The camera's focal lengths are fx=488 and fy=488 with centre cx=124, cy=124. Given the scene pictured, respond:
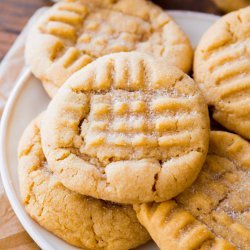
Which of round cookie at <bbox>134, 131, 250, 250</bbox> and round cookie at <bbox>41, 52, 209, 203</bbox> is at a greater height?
round cookie at <bbox>41, 52, 209, 203</bbox>

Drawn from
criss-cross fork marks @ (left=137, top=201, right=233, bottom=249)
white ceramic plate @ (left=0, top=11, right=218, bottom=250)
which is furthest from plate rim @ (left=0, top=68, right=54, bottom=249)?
criss-cross fork marks @ (left=137, top=201, right=233, bottom=249)

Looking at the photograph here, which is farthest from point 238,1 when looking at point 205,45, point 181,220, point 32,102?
point 181,220

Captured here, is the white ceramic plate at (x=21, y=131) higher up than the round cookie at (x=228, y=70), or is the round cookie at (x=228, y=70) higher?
the round cookie at (x=228, y=70)

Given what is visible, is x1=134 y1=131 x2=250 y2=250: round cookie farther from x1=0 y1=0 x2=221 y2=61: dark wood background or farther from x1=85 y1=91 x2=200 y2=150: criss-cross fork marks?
x1=0 y1=0 x2=221 y2=61: dark wood background

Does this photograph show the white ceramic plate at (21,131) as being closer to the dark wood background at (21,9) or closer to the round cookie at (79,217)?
the round cookie at (79,217)

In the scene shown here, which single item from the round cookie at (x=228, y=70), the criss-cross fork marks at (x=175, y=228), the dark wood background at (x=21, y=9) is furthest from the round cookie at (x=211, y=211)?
the dark wood background at (x=21, y=9)
